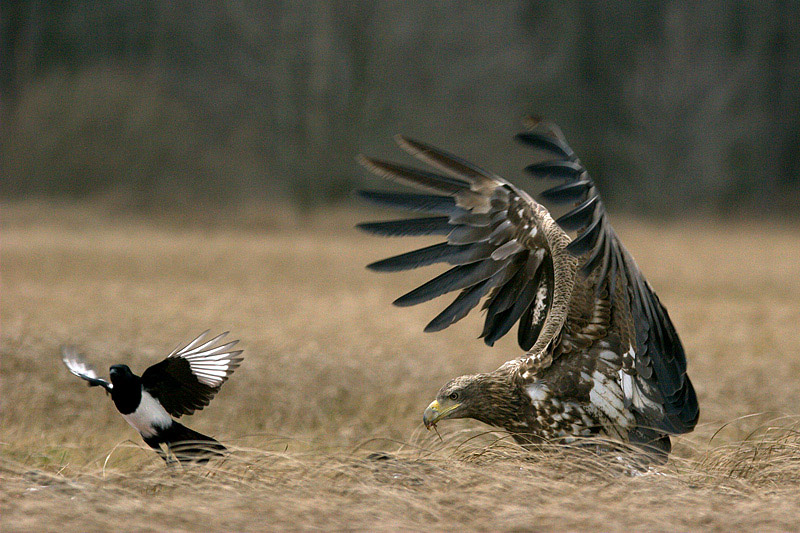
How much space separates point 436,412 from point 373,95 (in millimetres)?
15615

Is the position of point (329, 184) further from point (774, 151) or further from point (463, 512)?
point (463, 512)

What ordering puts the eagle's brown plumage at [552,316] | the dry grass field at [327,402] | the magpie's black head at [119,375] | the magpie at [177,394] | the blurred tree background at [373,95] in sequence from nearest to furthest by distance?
the dry grass field at [327,402] < the magpie's black head at [119,375] < the magpie at [177,394] < the eagle's brown plumage at [552,316] < the blurred tree background at [373,95]

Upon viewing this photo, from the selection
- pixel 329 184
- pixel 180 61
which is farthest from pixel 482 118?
pixel 180 61

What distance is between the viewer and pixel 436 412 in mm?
3500

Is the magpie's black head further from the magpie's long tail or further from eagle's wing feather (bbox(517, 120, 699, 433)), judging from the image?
eagle's wing feather (bbox(517, 120, 699, 433))

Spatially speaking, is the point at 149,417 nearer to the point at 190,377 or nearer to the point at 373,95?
the point at 190,377

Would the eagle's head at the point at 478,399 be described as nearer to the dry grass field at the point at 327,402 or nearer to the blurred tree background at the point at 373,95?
the dry grass field at the point at 327,402

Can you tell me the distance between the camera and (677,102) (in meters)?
19.7

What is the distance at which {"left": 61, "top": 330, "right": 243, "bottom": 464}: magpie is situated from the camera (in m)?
3.32

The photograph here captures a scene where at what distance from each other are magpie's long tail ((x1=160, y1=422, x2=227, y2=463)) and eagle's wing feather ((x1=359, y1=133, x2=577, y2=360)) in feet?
2.91

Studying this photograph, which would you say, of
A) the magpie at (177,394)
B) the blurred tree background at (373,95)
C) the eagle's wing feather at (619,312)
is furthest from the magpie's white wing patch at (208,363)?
the blurred tree background at (373,95)

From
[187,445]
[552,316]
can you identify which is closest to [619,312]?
[552,316]

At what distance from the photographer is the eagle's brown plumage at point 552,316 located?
135 inches

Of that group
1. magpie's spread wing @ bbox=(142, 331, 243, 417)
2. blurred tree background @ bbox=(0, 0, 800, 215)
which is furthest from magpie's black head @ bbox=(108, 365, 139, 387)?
blurred tree background @ bbox=(0, 0, 800, 215)
